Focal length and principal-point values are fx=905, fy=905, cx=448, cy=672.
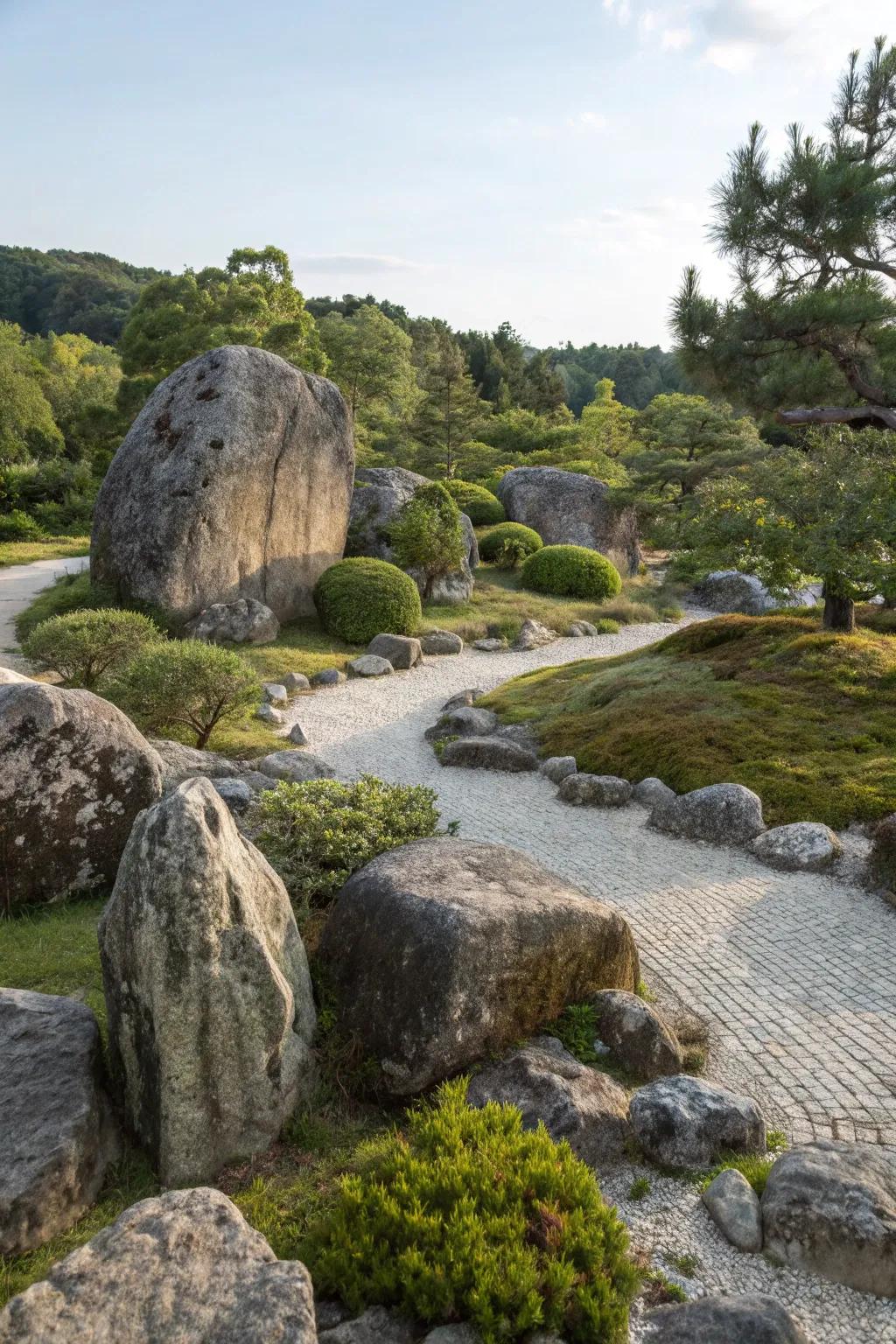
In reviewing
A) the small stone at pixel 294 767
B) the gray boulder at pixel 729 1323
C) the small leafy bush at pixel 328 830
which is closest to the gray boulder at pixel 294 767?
the small stone at pixel 294 767

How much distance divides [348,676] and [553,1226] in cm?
1416

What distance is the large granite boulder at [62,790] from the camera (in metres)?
6.70

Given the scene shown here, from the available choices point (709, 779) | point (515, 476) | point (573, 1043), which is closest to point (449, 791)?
point (709, 779)

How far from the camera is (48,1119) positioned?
4062 mm

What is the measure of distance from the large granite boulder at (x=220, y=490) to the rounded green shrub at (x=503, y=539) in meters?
8.75

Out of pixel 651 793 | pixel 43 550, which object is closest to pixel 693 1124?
pixel 651 793

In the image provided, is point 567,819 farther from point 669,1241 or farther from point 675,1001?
point 669,1241

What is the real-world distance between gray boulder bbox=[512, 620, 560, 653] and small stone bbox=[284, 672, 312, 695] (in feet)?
20.4

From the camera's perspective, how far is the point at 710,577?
27141mm

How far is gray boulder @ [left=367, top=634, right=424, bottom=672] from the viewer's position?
59.9ft

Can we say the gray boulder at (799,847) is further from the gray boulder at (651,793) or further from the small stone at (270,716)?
the small stone at (270,716)

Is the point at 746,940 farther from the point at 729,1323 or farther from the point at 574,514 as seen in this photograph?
the point at 574,514

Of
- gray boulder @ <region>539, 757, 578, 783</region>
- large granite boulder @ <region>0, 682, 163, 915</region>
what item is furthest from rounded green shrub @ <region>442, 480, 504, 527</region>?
large granite boulder @ <region>0, 682, 163, 915</region>

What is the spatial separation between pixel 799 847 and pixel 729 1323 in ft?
19.3
